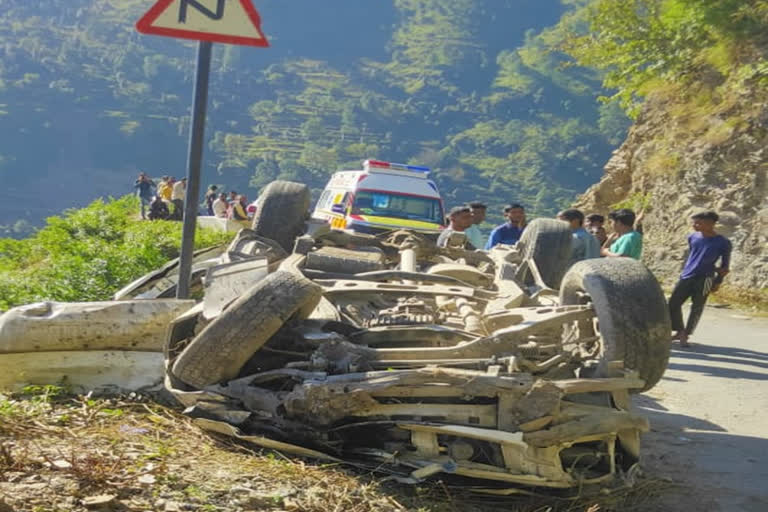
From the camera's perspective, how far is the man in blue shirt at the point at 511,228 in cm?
888

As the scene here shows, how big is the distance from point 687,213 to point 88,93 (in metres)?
111


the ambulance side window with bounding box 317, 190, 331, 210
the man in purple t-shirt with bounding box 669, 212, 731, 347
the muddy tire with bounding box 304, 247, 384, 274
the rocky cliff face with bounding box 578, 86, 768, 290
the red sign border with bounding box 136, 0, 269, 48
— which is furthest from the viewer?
the ambulance side window with bounding box 317, 190, 331, 210

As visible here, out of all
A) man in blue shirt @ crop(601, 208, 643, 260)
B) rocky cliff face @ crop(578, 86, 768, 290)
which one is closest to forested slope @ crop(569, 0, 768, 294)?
rocky cliff face @ crop(578, 86, 768, 290)

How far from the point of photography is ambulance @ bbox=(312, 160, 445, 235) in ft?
50.9

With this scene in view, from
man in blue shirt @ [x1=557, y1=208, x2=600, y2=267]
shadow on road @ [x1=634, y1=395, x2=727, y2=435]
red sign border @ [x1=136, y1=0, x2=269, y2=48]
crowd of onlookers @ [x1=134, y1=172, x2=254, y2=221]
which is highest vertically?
red sign border @ [x1=136, y1=0, x2=269, y2=48]

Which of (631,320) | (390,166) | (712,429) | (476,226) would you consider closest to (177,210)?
(390,166)

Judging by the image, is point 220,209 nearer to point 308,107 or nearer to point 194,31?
point 194,31

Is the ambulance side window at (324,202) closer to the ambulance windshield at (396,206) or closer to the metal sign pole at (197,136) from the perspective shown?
the ambulance windshield at (396,206)

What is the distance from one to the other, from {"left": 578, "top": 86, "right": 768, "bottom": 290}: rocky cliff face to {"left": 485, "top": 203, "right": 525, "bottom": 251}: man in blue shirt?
6.43 metres

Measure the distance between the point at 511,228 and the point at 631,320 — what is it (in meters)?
4.52

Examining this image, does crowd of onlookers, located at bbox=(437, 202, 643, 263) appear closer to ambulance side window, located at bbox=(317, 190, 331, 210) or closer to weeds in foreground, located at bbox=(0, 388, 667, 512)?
weeds in foreground, located at bbox=(0, 388, 667, 512)

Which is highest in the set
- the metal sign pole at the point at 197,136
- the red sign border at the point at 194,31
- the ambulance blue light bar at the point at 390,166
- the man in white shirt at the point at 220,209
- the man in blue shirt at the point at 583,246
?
the red sign border at the point at 194,31

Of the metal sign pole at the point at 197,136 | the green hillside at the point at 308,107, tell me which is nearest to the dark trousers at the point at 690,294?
the metal sign pole at the point at 197,136

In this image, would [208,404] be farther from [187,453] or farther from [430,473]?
[430,473]
